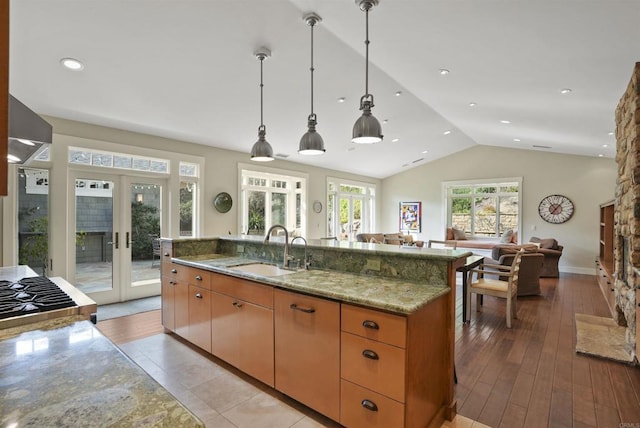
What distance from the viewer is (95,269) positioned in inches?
183

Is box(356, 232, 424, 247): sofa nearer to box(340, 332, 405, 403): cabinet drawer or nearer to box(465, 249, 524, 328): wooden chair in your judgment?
box(465, 249, 524, 328): wooden chair

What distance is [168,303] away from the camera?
3463mm

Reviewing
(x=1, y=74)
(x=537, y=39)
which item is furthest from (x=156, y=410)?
(x=537, y=39)

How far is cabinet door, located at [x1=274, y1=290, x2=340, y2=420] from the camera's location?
73.7 inches

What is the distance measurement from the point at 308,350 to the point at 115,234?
4.10m

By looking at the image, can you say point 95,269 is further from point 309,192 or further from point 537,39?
point 537,39

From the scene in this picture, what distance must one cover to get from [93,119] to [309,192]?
4717mm

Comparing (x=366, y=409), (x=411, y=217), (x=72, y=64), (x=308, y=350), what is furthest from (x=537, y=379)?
(x=411, y=217)

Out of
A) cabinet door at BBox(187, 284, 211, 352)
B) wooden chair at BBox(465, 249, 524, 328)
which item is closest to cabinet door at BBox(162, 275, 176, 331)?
cabinet door at BBox(187, 284, 211, 352)

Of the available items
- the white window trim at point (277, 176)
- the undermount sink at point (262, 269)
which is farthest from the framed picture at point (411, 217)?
the undermount sink at point (262, 269)

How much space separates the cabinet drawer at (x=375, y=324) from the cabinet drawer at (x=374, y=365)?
0.03m

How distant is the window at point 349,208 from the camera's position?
903 cm

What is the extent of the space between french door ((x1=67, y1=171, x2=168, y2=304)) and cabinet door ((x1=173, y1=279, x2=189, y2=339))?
2.07m

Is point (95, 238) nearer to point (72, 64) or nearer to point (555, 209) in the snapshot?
point (72, 64)
